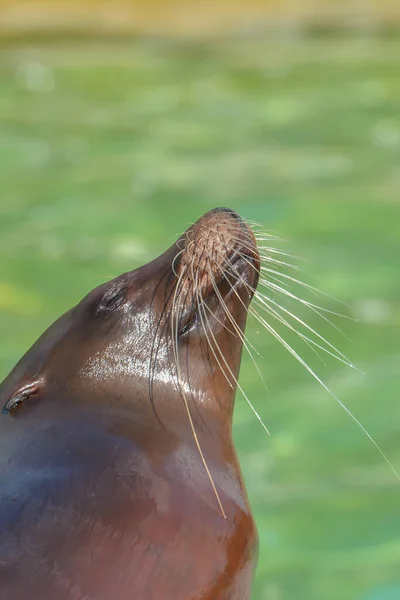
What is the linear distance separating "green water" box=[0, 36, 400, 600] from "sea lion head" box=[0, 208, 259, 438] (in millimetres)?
1211

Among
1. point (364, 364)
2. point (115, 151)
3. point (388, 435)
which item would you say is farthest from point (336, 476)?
point (115, 151)

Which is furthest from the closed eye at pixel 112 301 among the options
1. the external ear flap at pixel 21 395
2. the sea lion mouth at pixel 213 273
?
the external ear flap at pixel 21 395

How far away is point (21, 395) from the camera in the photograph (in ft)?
11.9

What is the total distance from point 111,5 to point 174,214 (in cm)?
516

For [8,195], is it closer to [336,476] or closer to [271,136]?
[271,136]

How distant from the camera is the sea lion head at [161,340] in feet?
11.9

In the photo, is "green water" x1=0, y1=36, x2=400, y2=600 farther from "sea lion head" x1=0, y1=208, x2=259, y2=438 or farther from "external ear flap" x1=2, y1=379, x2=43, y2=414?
"external ear flap" x1=2, y1=379, x2=43, y2=414

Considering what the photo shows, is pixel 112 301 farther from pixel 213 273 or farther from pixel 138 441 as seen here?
pixel 138 441

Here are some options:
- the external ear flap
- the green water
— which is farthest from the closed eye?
the green water

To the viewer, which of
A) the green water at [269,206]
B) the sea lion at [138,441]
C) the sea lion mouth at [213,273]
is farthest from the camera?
the green water at [269,206]

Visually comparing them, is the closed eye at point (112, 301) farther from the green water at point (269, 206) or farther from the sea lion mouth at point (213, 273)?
the green water at point (269, 206)

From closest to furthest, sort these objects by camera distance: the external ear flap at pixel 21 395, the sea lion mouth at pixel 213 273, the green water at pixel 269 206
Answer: the external ear flap at pixel 21 395
the sea lion mouth at pixel 213 273
the green water at pixel 269 206

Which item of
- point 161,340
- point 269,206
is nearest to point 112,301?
point 161,340

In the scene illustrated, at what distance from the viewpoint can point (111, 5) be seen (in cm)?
1293
